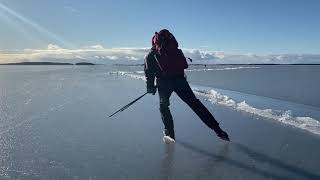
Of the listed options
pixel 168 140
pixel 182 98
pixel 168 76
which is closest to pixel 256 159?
pixel 168 140

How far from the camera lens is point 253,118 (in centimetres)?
1086

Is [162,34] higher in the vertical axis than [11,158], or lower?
higher

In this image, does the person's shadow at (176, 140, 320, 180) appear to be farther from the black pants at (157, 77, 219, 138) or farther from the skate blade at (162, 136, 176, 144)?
the black pants at (157, 77, 219, 138)

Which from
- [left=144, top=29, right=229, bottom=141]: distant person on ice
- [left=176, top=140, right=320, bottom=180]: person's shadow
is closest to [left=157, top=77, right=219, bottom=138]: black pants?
[left=144, top=29, right=229, bottom=141]: distant person on ice

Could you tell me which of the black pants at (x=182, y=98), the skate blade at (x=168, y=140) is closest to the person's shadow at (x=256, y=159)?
the skate blade at (x=168, y=140)

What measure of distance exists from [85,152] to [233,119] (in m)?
4.94

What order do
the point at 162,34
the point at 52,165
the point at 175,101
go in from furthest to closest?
the point at 175,101
the point at 162,34
the point at 52,165


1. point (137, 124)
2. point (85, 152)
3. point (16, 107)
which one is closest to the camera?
point (85, 152)

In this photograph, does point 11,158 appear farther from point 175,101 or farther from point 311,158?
point 175,101

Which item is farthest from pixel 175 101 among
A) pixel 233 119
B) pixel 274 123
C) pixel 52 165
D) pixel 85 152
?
pixel 52 165

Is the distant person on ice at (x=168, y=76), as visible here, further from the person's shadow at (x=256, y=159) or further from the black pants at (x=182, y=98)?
the person's shadow at (x=256, y=159)

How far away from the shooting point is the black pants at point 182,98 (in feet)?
26.5

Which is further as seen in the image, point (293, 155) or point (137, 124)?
point (137, 124)

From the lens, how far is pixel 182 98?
8.30 meters
